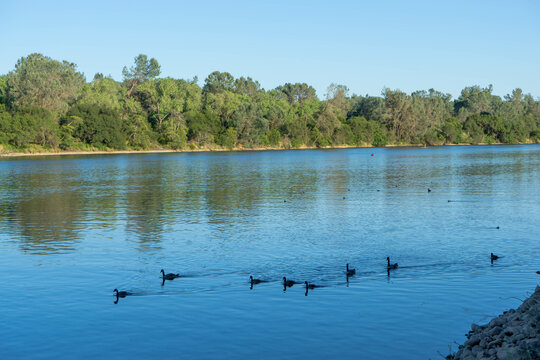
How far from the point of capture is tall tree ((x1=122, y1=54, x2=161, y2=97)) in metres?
192

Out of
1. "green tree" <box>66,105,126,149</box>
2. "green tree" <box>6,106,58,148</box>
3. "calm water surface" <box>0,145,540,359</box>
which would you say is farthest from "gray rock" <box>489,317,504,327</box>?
"green tree" <box>66,105,126,149</box>

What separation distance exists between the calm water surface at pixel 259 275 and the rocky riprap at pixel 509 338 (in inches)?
54.6

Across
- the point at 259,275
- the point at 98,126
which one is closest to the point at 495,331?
the point at 259,275

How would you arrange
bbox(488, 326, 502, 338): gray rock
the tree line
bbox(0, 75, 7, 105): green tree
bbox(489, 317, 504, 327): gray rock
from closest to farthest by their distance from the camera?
bbox(488, 326, 502, 338): gray rock → bbox(489, 317, 504, 327): gray rock → the tree line → bbox(0, 75, 7, 105): green tree

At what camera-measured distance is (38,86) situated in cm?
14825

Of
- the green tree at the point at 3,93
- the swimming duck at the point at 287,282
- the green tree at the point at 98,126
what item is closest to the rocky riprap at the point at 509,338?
the swimming duck at the point at 287,282

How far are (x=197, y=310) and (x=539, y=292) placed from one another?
10359mm

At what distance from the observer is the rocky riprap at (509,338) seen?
11336 millimetres

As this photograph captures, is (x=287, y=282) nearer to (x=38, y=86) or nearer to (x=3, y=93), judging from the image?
(x=38, y=86)

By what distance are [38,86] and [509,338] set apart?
154m

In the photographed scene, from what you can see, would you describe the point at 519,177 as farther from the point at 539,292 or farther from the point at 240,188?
the point at 539,292

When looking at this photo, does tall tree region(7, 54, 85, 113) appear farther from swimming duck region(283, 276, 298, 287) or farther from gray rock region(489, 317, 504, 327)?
gray rock region(489, 317, 504, 327)

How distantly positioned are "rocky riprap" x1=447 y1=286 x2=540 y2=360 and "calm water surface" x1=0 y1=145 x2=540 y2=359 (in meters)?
1.39

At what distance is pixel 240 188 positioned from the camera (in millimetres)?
60000
